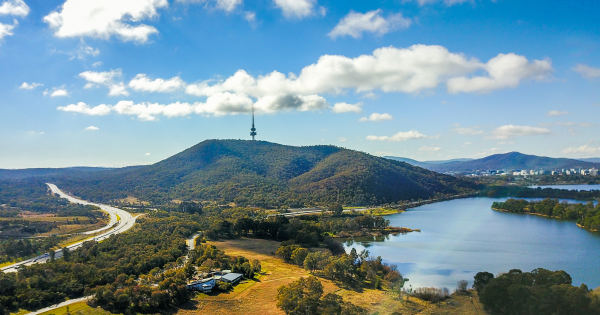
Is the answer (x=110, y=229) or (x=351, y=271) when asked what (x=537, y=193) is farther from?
(x=110, y=229)

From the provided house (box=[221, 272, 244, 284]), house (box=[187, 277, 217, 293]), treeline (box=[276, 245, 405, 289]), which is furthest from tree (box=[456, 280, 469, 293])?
house (box=[187, 277, 217, 293])

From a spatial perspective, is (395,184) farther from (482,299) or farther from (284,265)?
(482,299)

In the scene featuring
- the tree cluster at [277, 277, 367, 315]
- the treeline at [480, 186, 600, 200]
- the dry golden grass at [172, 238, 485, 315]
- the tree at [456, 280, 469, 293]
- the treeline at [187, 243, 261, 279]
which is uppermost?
the treeline at [480, 186, 600, 200]

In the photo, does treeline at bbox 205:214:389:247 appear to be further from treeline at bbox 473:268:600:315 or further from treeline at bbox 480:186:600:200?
treeline at bbox 480:186:600:200

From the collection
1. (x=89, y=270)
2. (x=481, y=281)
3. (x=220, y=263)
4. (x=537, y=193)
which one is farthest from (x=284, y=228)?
(x=537, y=193)

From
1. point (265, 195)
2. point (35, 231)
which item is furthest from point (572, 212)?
point (35, 231)

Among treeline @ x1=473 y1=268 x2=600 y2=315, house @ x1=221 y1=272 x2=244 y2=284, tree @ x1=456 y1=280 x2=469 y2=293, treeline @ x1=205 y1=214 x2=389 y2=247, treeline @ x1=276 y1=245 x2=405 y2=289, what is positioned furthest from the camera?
treeline @ x1=205 y1=214 x2=389 y2=247

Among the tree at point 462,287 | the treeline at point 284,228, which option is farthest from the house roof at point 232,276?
the tree at point 462,287

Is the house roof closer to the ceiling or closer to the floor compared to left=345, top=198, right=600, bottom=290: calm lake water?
closer to the ceiling
